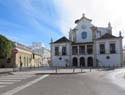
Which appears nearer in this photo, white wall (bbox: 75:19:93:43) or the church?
the church

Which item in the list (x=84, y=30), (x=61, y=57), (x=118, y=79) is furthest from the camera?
(x=84, y=30)

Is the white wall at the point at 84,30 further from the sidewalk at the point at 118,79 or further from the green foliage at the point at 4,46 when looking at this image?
the sidewalk at the point at 118,79

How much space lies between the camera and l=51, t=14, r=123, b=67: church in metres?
55.0

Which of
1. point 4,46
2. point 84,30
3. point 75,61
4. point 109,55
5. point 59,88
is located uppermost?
point 84,30

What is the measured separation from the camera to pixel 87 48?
58625 millimetres

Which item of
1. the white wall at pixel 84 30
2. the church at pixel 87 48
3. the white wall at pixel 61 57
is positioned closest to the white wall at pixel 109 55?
the church at pixel 87 48

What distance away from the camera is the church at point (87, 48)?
5500cm

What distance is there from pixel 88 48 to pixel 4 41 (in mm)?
22759

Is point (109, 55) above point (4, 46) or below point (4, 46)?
below

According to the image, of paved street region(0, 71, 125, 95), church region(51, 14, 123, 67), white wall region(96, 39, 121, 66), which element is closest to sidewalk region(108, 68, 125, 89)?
paved street region(0, 71, 125, 95)

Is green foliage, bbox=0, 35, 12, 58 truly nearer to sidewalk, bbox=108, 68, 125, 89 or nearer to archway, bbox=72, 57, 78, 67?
archway, bbox=72, 57, 78, 67

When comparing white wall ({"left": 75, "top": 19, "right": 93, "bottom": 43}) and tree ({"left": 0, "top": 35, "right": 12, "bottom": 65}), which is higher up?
white wall ({"left": 75, "top": 19, "right": 93, "bottom": 43})

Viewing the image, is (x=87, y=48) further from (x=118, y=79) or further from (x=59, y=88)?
(x=59, y=88)

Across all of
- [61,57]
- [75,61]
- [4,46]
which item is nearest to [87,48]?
[75,61]
